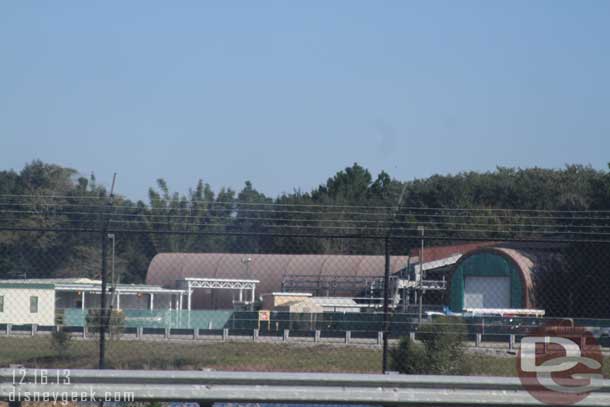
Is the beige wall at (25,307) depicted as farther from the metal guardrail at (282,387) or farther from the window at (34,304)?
the metal guardrail at (282,387)

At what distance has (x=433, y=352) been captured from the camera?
43.6ft

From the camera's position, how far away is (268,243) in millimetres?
25906

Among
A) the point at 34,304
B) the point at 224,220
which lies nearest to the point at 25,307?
the point at 34,304

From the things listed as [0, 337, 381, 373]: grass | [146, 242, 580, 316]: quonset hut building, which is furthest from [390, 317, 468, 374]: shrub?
[146, 242, 580, 316]: quonset hut building

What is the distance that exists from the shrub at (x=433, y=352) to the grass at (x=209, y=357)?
19.6 inches

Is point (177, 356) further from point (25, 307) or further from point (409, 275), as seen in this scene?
point (409, 275)

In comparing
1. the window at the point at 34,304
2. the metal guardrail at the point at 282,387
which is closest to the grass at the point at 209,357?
the window at the point at 34,304

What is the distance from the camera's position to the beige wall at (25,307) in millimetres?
15438

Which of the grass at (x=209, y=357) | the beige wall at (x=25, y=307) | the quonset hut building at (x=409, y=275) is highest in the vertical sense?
the quonset hut building at (x=409, y=275)

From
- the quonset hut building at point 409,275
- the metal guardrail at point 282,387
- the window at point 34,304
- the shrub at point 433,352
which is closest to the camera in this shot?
the metal guardrail at point 282,387

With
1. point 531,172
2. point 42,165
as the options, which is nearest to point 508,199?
point 531,172

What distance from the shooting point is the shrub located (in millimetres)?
13227

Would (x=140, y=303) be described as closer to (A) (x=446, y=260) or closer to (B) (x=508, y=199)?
(A) (x=446, y=260)

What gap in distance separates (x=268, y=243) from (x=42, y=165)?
16088 mm
